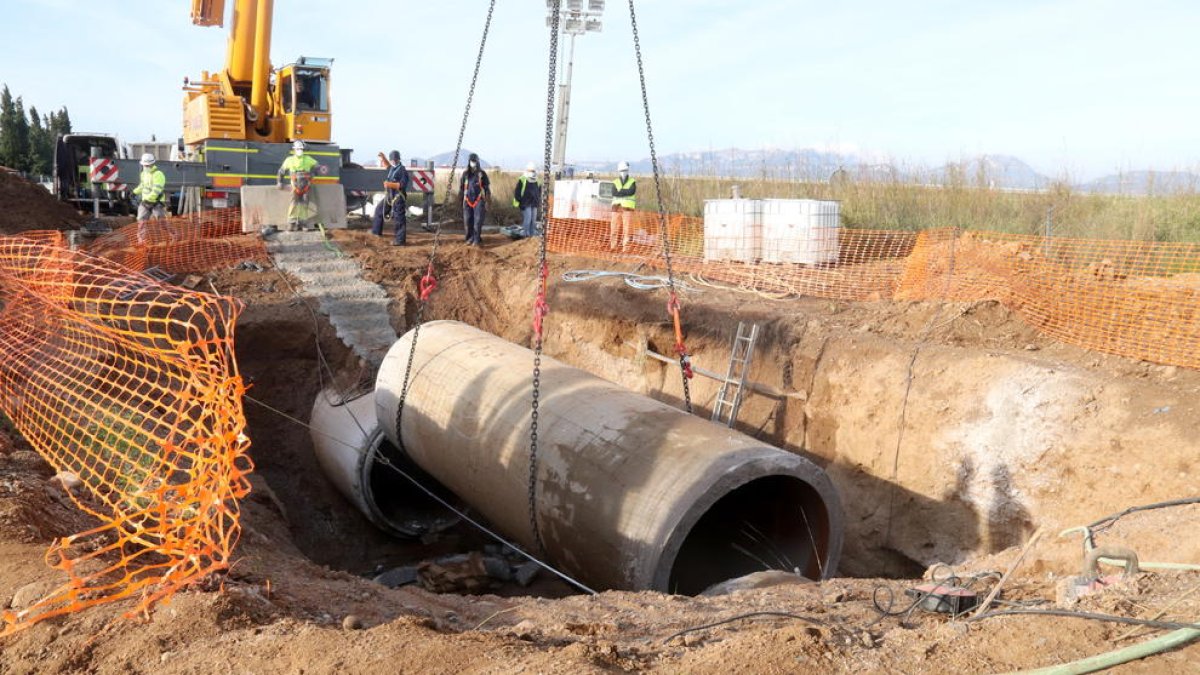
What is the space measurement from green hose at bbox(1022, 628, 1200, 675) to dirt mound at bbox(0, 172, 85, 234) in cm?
1662

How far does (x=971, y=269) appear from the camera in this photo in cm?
1002

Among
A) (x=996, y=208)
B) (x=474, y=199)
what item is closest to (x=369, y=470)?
(x=474, y=199)

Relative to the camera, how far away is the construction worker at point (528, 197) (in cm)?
1562

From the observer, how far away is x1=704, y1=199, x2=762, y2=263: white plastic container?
11914 millimetres

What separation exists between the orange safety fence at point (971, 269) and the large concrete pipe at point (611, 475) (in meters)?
3.34

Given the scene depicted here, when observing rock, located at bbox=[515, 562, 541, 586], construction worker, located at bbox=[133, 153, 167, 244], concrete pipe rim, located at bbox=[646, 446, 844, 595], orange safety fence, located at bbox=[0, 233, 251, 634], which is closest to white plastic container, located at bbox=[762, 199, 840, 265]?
rock, located at bbox=[515, 562, 541, 586]

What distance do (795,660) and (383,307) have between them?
970 cm

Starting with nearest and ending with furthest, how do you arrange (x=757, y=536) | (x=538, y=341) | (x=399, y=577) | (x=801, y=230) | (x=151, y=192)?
(x=538, y=341)
(x=757, y=536)
(x=399, y=577)
(x=801, y=230)
(x=151, y=192)

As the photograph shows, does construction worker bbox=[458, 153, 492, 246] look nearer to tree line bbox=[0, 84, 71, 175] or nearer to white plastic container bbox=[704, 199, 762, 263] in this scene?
white plastic container bbox=[704, 199, 762, 263]

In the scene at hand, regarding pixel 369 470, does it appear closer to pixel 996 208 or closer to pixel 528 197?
pixel 528 197

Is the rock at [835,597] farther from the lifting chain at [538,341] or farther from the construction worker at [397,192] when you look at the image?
the construction worker at [397,192]

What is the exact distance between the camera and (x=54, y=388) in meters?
7.38

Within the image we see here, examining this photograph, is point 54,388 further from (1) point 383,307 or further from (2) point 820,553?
(2) point 820,553

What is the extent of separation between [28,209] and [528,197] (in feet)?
29.9
